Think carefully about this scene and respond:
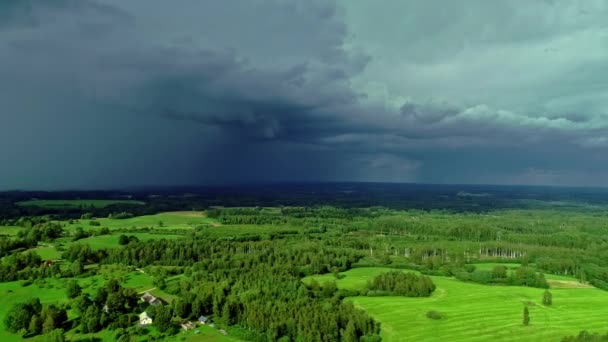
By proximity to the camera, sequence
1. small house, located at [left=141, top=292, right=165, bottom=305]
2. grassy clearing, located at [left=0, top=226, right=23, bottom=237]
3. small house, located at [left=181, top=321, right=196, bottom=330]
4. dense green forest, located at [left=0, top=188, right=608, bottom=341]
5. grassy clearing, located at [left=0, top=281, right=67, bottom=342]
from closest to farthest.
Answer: dense green forest, located at [left=0, top=188, right=608, bottom=341] → small house, located at [left=181, top=321, right=196, bottom=330] → small house, located at [left=141, top=292, right=165, bottom=305] → grassy clearing, located at [left=0, top=281, right=67, bottom=342] → grassy clearing, located at [left=0, top=226, right=23, bottom=237]

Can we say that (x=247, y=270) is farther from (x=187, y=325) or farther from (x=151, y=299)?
(x=187, y=325)

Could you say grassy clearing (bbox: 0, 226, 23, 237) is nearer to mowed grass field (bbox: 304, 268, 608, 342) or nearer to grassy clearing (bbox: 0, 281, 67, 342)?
grassy clearing (bbox: 0, 281, 67, 342)

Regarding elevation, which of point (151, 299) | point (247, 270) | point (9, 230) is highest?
point (9, 230)

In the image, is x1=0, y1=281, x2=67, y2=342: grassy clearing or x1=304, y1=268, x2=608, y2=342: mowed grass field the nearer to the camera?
x1=304, y1=268, x2=608, y2=342: mowed grass field

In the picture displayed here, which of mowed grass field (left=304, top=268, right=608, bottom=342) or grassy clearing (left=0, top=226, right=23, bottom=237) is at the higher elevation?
grassy clearing (left=0, top=226, right=23, bottom=237)

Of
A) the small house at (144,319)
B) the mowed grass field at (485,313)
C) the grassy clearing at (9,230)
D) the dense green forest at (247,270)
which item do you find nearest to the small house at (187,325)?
the dense green forest at (247,270)

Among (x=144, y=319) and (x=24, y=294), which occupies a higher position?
(x=144, y=319)

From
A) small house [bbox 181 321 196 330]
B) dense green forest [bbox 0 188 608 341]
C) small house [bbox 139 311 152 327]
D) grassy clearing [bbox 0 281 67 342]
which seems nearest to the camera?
dense green forest [bbox 0 188 608 341]

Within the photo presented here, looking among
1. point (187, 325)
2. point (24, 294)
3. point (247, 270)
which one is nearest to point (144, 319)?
point (187, 325)

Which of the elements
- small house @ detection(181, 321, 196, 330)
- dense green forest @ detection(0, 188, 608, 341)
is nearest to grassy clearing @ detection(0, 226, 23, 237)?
dense green forest @ detection(0, 188, 608, 341)
